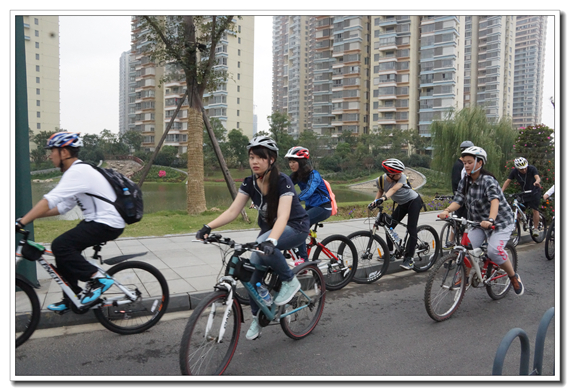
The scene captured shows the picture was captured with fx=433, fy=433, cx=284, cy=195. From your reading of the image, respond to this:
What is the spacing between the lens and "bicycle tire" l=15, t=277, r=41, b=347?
351 centimetres

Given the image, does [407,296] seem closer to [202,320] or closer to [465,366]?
[465,366]

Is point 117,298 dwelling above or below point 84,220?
below

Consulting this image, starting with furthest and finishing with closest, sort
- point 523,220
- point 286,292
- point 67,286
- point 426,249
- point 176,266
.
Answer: point 523,220
point 426,249
point 176,266
point 67,286
point 286,292

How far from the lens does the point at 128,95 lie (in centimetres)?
5941

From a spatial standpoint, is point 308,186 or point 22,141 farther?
point 308,186

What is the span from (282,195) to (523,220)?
7.54 m

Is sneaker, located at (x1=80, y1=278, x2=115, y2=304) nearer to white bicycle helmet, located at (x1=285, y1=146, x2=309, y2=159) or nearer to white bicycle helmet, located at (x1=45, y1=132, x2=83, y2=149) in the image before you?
white bicycle helmet, located at (x1=45, y1=132, x2=83, y2=149)

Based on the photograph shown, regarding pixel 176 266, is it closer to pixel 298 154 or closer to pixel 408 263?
pixel 298 154

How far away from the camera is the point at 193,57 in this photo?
11.8 metres

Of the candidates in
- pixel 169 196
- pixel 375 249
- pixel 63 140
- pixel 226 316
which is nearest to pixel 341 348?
pixel 226 316

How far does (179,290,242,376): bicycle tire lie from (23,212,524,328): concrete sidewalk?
0.49 m

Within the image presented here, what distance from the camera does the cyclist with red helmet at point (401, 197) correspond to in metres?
5.98

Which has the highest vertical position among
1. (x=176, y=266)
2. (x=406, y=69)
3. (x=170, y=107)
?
(x=406, y=69)
